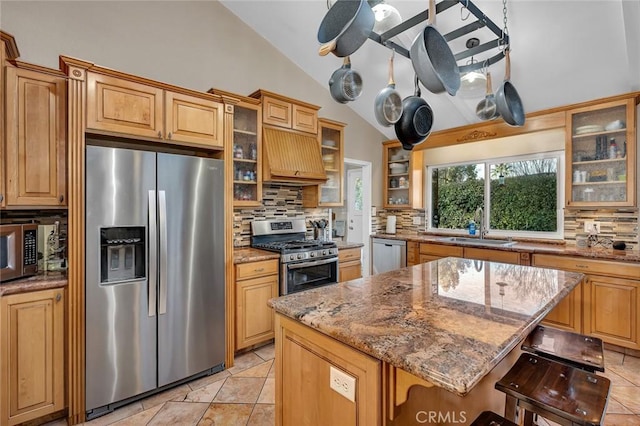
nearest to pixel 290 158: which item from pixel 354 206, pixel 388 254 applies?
pixel 388 254

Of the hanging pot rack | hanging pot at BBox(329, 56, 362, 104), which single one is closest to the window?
the hanging pot rack

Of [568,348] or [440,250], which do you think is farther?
[440,250]

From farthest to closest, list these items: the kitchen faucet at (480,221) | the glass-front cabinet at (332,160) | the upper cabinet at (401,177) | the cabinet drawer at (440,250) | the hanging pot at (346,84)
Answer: the upper cabinet at (401,177), the kitchen faucet at (480,221), the glass-front cabinet at (332,160), the cabinet drawer at (440,250), the hanging pot at (346,84)

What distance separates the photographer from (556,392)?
1.20 m

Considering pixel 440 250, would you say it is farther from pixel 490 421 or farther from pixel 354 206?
pixel 490 421

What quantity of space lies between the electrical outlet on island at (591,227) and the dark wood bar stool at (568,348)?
228 centimetres

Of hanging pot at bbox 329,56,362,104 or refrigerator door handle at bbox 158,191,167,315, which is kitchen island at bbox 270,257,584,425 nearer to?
hanging pot at bbox 329,56,362,104

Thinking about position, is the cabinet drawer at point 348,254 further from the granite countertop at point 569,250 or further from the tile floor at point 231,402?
the tile floor at point 231,402

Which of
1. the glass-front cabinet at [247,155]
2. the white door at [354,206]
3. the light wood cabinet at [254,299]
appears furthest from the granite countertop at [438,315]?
the white door at [354,206]

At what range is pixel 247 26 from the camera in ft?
11.7

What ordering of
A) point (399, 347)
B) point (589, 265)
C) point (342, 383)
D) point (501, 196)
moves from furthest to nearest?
point (501, 196) < point (589, 265) < point (342, 383) < point (399, 347)

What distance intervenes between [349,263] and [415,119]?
2.23 metres

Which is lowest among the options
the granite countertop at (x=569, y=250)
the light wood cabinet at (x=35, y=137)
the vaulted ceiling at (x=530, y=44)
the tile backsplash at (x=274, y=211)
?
the granite countertop at (x=569, y=250)

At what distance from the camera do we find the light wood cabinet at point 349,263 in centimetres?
372
